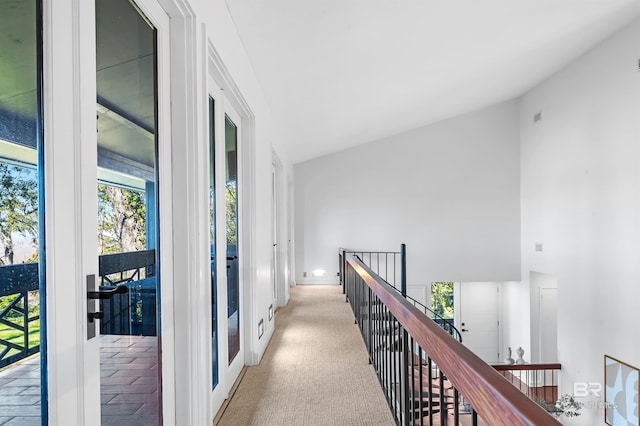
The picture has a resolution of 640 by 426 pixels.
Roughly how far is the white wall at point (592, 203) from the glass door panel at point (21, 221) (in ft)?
21.7

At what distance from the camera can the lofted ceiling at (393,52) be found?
293cm

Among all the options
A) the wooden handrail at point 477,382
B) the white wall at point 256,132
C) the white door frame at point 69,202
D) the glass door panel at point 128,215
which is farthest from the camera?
the white wall at point 256,132

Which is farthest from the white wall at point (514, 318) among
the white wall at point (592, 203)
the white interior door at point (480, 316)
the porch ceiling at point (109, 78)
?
the porch ceiling at point (109, 78)

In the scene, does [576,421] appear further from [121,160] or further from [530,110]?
[121,160]

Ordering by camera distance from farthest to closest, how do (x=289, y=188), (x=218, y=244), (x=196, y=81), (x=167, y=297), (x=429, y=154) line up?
1. (x=429, y=154)
2. (x=289, y=188)
3. (x=218, y=244)
4. (x=196, y=81)
5. (x=167, y=297)

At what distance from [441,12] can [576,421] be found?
261 inches

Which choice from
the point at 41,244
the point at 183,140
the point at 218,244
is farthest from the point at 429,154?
the point at 41,244

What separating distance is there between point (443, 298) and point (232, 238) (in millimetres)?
7202

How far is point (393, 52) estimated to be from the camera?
4039 mm

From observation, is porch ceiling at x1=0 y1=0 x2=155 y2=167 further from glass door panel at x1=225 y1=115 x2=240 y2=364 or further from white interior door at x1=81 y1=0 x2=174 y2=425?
glass door panel at x1=225 y1=115 x2=240 y2=364

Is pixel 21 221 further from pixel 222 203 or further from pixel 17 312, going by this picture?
pixel 222 203

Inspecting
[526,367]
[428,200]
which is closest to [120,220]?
[526,367]

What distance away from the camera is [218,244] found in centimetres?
245

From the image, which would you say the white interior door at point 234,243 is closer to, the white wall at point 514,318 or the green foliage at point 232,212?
the green foliage at point 232,212
